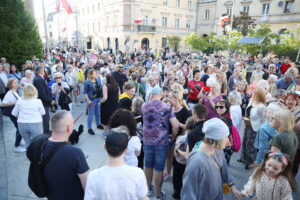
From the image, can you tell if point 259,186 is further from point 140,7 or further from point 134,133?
point 140,7

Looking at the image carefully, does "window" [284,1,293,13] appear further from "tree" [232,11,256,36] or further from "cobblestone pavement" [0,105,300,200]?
"cobblestone pavement" [0,105,300,200]

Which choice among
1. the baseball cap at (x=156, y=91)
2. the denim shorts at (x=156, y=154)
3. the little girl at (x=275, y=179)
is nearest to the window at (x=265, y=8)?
the baseball cap at (x=156, y=91)

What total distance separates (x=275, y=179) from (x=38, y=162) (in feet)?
8.40

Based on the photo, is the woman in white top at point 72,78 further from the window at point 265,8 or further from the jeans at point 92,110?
the window at point 265,8

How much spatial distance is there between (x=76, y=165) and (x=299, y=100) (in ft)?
14.4

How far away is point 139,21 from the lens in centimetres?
3378

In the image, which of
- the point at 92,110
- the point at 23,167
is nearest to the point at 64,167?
the point at 23,167

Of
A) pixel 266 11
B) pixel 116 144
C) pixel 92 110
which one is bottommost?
pixel 92 110

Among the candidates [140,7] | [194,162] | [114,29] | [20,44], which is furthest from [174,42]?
[194,162]

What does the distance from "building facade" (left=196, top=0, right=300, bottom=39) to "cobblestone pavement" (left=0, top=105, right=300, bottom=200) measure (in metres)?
24.2

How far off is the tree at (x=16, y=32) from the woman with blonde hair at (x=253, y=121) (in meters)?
10.6

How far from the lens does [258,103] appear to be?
420 centimetres

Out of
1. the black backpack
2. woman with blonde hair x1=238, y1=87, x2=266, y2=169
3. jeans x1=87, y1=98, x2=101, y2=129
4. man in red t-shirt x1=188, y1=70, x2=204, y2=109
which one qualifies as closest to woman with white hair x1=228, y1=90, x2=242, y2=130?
woman with blonde hair x1=238, y1=87, x2=266, y2=169

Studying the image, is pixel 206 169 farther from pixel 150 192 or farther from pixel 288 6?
pixel 288 6
